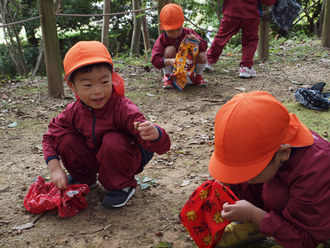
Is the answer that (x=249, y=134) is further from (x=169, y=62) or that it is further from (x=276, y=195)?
(x=169, y=62)

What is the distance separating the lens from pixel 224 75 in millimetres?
5551

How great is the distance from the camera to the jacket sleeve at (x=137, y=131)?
1.96m

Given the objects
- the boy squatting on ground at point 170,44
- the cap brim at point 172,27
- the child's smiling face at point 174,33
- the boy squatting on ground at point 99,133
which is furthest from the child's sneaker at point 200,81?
the boy squatting on ground at point 99,133

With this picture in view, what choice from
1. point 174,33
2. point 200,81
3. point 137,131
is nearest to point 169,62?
point 174,33

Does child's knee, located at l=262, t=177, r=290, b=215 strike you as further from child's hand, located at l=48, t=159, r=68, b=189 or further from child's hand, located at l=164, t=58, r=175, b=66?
child's hand, located at l=164, t=58, r=175, b=66

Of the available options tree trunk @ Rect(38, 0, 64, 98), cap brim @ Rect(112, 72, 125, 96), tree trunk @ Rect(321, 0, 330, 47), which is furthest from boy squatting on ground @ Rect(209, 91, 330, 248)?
tree trunk @ Rect(321, 0, 330, 47)

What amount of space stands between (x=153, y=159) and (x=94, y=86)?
3.78 ft

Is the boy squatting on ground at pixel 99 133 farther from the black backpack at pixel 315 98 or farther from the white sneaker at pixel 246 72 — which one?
the white sneaker at pixel 246 72

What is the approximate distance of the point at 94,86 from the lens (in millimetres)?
2125

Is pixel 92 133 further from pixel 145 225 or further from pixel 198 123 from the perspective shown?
pixel 198 123

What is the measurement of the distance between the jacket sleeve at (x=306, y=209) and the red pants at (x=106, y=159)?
Result: 41.8 inches

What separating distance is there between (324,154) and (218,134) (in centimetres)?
52

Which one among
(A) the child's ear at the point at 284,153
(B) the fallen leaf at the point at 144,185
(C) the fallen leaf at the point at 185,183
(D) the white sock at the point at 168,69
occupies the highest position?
(A) the child's ear at the point at 284,153

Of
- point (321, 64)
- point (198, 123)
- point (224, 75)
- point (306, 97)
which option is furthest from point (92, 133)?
point (321, 64)
